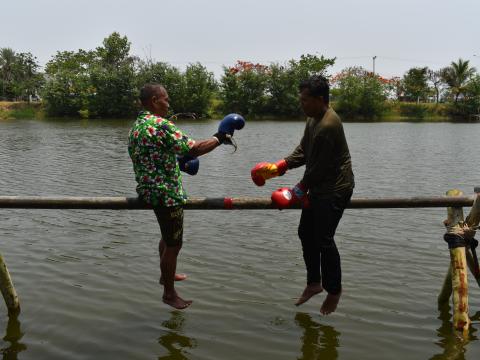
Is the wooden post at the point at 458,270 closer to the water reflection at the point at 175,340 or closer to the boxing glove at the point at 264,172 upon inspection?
the boxing glove at the point at 264,172

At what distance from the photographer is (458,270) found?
5.24 meters

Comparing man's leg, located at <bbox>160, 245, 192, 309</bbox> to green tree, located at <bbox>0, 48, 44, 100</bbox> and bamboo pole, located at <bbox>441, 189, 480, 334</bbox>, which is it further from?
green tree, located at <bbox>0, 48, 44, 100</bbox>

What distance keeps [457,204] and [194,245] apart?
15.6 feet

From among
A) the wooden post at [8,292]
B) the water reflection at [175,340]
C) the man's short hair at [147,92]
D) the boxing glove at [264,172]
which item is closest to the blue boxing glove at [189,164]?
the boxing glove at [264,172]

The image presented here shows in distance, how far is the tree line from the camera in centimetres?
7181

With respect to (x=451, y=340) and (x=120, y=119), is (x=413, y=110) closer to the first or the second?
(x=120, y=119)

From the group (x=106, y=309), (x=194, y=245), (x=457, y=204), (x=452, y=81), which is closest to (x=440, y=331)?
(x=457, y=204)

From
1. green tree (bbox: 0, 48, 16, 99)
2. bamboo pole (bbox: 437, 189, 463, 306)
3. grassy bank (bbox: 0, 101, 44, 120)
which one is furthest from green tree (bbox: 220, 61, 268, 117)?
bamboo pole (bbox: 437, 189, 463, 306)

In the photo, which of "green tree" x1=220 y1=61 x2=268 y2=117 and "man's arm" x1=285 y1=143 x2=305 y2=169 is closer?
"man's arm" x1=285 y1=143 x2=305 y2=169

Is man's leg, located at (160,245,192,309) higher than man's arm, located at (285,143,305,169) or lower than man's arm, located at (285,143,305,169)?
lower

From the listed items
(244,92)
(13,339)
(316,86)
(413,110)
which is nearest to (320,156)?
(316,86)

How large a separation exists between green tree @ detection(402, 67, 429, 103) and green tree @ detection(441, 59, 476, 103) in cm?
→ 366

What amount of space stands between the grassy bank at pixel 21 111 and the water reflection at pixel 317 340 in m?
66.2

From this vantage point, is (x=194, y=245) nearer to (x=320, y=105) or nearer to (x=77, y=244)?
(x=77, y=244)
